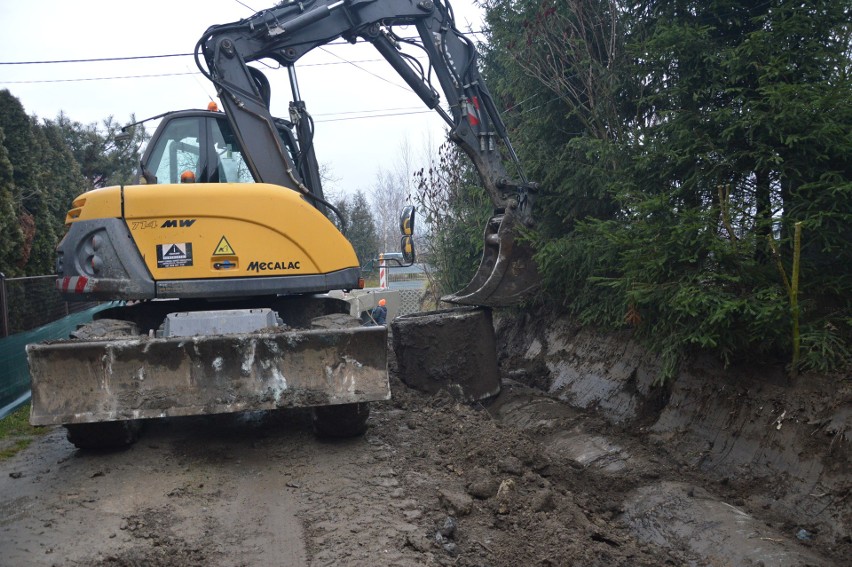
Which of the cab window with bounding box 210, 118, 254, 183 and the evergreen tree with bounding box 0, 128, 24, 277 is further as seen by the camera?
the evergreen tree with bounding box 0, 128, 24, 277

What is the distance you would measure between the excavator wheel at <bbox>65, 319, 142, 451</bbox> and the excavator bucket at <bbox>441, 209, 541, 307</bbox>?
10.1 feet

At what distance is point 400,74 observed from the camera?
7586 millimetres

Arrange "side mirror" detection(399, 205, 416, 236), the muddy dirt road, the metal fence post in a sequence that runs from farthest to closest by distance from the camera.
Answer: the metal fence post < "side mirror" detection(399, 205, 416, 236) < the muddy dirt road

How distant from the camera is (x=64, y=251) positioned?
18.6 ft

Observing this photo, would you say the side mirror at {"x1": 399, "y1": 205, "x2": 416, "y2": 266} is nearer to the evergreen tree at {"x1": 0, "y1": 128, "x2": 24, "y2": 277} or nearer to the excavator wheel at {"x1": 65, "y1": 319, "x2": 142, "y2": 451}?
the excavator wheel at {"x1": 65, "y1": 319, "x2": 142, "y2": 451}

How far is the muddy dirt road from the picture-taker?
390cm

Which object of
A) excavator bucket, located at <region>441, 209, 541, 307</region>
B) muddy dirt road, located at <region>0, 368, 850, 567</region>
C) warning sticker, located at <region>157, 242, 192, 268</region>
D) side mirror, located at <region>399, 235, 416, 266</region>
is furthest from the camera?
excavator bucket, located at <region>441, 209, 541, 307</region>

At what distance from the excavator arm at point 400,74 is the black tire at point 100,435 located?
227 centimetres

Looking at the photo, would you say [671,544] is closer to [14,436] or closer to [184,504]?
[184,504]

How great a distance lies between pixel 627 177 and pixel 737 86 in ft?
3.75

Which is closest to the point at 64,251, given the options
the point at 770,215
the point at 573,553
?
the point at 573,553

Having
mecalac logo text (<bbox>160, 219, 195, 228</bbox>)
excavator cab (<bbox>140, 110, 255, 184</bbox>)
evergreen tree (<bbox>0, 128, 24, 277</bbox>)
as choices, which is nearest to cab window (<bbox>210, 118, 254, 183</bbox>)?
excavator cab (<bbox>140, 110, 255, 184</bbox>)

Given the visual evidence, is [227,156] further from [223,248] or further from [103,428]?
[103,428]

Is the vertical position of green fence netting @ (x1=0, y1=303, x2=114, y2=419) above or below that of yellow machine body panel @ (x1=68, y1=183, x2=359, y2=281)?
below
